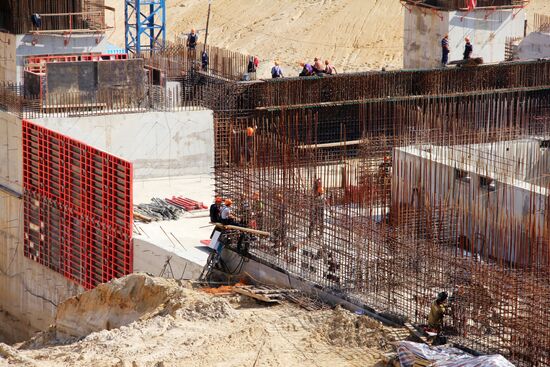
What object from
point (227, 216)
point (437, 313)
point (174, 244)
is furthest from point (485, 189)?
point (174, 244)

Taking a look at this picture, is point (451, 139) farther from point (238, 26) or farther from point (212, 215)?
point (238, 26)

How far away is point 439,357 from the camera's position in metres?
21.3

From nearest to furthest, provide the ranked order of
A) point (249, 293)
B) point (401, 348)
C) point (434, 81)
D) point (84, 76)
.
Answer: point (401, 348) → point (249, 293) → point (84, 76) → point (434, 81)

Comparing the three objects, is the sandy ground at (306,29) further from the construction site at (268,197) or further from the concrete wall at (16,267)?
the concrete wall at (16,267)

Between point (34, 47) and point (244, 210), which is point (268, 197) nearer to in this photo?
point (244, 210)

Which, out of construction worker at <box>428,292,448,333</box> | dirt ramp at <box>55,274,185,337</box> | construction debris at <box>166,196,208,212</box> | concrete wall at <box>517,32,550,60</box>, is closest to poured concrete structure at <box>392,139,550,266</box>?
construction worker at <box>428,292,448,333</box>

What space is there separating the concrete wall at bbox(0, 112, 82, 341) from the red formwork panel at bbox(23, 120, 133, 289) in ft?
1.33

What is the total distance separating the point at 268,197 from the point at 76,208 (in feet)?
19.7

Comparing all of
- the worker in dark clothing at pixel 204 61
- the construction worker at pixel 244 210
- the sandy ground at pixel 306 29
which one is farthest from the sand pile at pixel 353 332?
the sandy ground at pixel 306 29

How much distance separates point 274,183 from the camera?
28609 mm

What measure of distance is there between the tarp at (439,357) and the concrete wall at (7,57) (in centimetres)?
2010

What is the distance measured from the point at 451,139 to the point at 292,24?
3300cm

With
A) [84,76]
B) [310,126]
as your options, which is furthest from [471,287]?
[84,76]

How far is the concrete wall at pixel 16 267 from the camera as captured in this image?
3331cm
